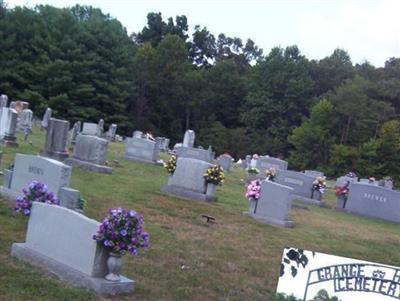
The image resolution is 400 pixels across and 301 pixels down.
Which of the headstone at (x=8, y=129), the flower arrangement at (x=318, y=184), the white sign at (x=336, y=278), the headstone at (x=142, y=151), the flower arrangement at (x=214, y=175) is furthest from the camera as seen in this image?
the headstone at (x=142, y=151)

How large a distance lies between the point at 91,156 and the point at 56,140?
115 centimetres

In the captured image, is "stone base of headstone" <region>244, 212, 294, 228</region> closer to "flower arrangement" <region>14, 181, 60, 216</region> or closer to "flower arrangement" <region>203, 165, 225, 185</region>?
"flower arrangement" <region>203, 165, 225, 185</region>

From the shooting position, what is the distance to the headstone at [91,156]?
1734 centimetres

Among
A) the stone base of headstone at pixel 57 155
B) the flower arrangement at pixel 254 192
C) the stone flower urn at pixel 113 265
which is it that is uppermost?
the flower arrangement at pixel 254 192

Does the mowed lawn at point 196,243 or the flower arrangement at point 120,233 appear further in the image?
the mowed lawn at point 196,243

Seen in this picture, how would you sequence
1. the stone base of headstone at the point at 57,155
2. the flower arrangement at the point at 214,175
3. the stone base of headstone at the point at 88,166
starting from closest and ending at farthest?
the flower arrangement at the point at 214,175
the stone base of headstone at the point at 88,166
the stone base of headstone at the point at 57,155

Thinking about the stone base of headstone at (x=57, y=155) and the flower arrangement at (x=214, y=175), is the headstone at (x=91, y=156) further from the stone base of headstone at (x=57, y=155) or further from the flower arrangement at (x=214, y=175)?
the flower arrangement at (x=214, y=175)

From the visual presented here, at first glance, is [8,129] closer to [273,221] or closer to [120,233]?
[273,221]

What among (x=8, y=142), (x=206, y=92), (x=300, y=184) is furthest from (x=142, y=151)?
(x=206, y=92)

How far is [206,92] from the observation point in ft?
196

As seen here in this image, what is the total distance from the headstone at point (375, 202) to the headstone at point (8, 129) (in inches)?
428

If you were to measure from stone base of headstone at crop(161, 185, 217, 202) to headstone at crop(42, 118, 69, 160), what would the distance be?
11.7 feet

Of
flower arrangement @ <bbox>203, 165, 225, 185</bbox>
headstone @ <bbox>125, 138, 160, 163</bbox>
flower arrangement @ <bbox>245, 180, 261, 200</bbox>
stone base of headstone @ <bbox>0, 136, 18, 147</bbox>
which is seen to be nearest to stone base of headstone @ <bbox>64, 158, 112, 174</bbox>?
stone base of headstone @ <bbox>0, 136, 18, 147</bbox>

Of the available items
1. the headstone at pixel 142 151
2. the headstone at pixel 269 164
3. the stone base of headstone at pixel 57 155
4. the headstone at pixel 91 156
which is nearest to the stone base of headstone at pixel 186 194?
the headstone at pixel 91 156
